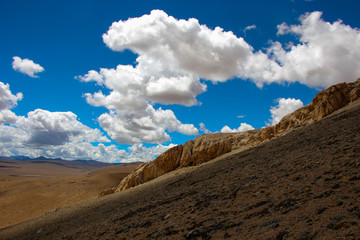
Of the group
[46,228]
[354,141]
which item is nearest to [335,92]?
[354,141]

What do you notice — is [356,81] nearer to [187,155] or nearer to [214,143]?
[214,143]

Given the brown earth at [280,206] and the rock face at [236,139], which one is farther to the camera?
the rock face at [236,139]

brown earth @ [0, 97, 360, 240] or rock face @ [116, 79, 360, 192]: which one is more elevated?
rock face @ [116, 79, 360, 192]

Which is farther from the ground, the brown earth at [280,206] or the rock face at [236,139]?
the rock face at [236,139]

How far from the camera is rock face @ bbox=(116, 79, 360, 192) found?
840 inches

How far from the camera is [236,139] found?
85.4 ft

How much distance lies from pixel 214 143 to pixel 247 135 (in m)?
3.81

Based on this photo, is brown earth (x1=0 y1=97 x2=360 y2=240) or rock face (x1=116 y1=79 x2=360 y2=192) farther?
rock face (x1=116 y1=79 x2=360 y2=192)

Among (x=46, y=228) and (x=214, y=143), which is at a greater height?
(x=214, y=143)

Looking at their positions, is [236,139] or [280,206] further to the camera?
[236,139]

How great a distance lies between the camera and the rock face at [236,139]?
21328 millimetres

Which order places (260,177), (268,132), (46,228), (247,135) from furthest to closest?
(247,135)
(268,132)
(46,228)
(260,177)

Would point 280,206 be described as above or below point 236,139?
below

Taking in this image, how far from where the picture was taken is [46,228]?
15289 millimetres
